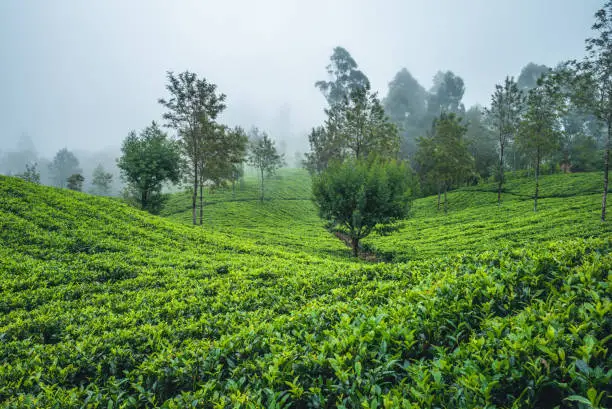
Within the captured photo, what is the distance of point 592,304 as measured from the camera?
353 cm

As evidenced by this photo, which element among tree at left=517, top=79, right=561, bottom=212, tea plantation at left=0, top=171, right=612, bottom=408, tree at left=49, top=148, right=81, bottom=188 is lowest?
tea plantation at left=0, top=171, right=612, bottom=408

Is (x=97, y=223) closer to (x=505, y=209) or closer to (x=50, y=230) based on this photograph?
(x=50, y=230)

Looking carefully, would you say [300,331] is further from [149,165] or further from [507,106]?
[507,106]

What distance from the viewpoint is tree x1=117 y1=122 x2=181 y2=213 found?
3372cm

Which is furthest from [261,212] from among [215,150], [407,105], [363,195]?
[407,105]

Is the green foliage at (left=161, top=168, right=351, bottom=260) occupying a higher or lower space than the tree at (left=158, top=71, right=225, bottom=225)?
lower

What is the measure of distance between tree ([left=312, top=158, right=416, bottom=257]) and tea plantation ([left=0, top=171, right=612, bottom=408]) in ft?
26.9

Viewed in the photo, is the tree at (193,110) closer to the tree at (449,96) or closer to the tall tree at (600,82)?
the tall tree at (600,82)

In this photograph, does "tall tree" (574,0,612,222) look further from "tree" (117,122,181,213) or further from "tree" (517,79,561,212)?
"tree" (117,122,181,213)

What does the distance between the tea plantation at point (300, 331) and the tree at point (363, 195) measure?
8.21m

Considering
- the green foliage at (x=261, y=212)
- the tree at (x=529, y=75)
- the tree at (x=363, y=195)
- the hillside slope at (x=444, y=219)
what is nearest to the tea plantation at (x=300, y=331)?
the hillside slope at (x=444, y=219)

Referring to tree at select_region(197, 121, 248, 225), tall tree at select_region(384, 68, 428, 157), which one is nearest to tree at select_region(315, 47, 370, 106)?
tall tree at select_region(384, 68, 428, 157)

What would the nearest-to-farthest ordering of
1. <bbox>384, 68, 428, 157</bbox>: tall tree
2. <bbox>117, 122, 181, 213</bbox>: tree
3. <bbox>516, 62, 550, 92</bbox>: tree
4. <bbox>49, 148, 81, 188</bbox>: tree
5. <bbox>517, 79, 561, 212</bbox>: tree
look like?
<bbox>517, 79, 561, 212</bbox>: tree, <bbox>117, 122, 181, 213</bbox>: tree, <bbox>384, 68, 428, 157</bbox>: tall tree, <bbox>516, 62, 550, 92</bbox>: tree, <bbox>49, 148, 81, 188</bbox>: tree

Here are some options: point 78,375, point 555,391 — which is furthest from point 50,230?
point 555,391
